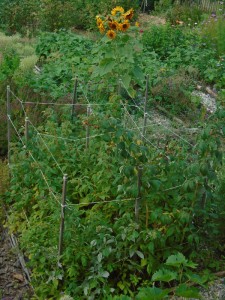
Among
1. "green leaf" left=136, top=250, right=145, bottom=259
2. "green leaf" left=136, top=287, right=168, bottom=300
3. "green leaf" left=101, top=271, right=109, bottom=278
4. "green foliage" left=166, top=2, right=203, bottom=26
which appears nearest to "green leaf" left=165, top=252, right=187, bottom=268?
"green leaf" left=136, top=287, right=168, bottom=300

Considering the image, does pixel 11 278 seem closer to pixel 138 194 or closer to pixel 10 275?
pixel 10 275

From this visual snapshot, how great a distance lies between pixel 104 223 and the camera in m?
4.39

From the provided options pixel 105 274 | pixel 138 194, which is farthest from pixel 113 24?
pixel 105 274

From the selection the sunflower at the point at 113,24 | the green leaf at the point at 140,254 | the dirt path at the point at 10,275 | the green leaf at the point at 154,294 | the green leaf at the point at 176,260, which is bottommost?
the dirt path at the point at 10,275

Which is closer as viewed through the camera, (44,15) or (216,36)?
(216,36)

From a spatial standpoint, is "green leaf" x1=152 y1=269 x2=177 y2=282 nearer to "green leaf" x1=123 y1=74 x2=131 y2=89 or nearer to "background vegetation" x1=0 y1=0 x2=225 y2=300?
"background vegetation" x1=0 y1=0 x2=225 y2=300

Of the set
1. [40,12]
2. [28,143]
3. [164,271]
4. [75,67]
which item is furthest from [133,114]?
[40,12]

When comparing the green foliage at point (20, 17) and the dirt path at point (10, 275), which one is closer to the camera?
the dirt path at point (10, 275)

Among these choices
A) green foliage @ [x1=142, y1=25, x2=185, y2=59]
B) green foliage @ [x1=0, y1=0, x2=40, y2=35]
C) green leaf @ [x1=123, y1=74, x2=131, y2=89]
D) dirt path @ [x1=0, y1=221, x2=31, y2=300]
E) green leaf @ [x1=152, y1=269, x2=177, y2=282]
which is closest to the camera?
green leaf @ [x1=152, y1=269, x2=177, y2=282]

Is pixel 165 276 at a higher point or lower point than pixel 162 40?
higher

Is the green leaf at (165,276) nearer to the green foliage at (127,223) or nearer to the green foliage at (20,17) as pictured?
the green foliage at (127,223)

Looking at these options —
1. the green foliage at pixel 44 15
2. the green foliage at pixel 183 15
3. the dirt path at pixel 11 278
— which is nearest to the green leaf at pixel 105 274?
the dirt path at pixel 11 278

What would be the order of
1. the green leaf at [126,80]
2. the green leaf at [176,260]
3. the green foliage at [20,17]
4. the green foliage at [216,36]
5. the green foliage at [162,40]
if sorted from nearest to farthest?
the green leaf at [176,260]
the green leaf at [126,80]
the green foliage at [162,40]
the green foliage at [216,36]
the green foliage at [20,17]

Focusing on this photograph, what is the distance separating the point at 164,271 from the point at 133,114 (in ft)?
11.6
